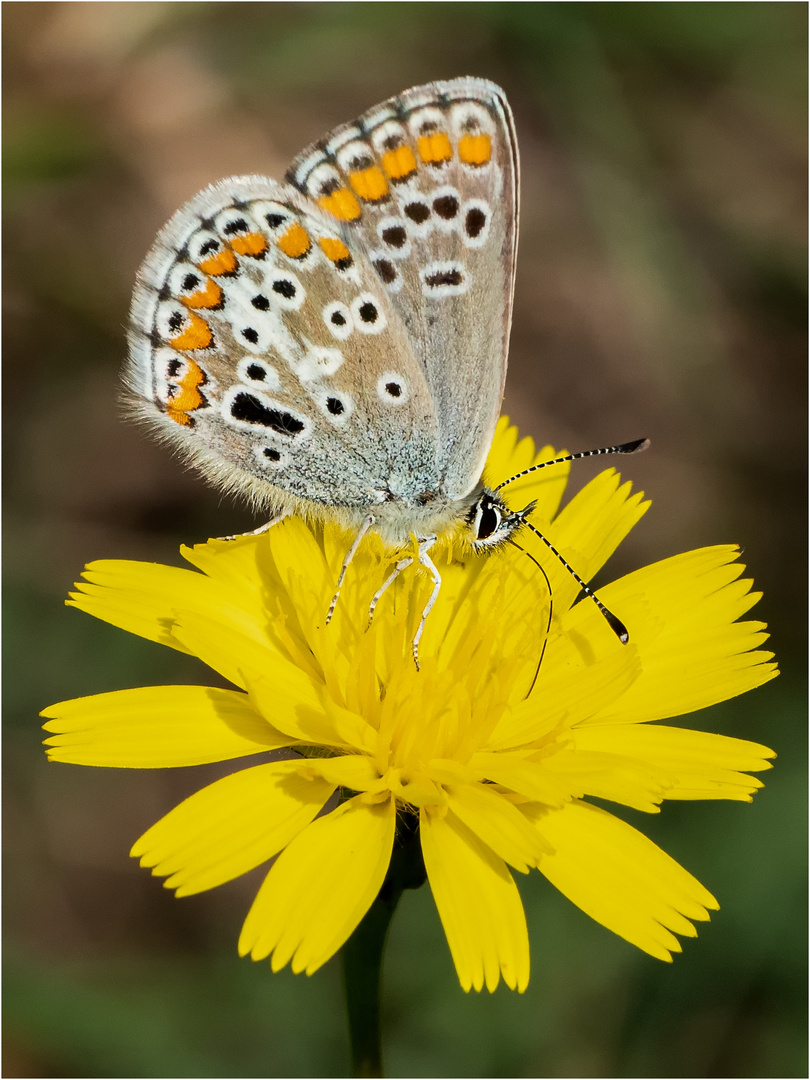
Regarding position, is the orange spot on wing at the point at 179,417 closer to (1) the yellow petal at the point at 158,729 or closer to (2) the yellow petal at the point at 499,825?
(1) the yellow petal at the point at 158,729

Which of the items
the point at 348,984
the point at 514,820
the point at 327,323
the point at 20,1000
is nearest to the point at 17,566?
the point at 20,1000

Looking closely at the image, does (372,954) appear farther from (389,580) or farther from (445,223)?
(445,223)

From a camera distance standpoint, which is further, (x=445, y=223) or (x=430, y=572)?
(x=430, y=572)

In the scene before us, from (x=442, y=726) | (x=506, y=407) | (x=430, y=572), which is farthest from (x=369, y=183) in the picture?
(x=506, y=407)

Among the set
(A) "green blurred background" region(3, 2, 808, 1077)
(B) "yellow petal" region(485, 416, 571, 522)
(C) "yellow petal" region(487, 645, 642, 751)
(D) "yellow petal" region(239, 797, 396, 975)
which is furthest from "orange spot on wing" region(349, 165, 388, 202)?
(A) "green blurred background" region(3, 2, 808, 1077)

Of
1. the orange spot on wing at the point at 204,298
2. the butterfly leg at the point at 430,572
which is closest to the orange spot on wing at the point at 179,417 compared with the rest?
the orange spot on wing at the point at 204,298

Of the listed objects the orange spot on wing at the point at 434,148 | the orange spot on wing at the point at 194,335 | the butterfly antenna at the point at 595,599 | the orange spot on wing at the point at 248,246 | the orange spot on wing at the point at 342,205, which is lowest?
the butterfly antenna at the point at 595,599
